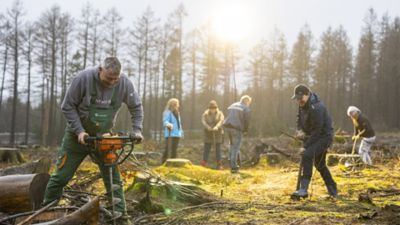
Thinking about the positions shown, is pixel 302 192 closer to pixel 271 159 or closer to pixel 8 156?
pixel 271 159

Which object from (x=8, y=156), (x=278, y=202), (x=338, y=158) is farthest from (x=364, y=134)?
(x=8, y=156)

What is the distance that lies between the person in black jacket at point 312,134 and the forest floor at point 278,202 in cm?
30

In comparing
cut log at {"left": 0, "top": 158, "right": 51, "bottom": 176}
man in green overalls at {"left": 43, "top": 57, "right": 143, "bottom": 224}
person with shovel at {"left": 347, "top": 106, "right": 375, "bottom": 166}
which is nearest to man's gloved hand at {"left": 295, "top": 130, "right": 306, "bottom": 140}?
man in green overalls at {"left": 43, "top": 57, "right": 143, "bottom": 224}

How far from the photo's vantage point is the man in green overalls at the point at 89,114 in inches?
168

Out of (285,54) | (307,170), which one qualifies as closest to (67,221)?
(307,170)

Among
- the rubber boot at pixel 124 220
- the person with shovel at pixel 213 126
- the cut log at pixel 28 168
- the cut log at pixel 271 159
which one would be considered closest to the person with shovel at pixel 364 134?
the cut log at pixel 271 159

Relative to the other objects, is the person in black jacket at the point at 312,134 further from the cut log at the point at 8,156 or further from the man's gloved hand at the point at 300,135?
the cut log at the point at 8,156

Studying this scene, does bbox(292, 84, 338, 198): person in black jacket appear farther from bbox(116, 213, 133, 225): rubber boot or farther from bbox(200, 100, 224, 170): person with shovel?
bbox(200, 100, 224, 170): person with shovel

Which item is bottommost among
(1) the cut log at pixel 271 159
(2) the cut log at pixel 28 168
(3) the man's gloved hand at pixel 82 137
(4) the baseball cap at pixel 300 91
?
(1) the cut log at pixel 271 159

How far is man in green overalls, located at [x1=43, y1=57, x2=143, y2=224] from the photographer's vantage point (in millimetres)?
4270

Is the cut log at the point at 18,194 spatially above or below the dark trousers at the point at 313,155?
below

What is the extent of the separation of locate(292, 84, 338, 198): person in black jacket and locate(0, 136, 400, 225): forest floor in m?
0.30

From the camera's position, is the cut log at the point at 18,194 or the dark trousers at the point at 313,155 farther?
the dark trousers at the point at 313,155

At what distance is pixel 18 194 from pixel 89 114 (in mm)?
1118
